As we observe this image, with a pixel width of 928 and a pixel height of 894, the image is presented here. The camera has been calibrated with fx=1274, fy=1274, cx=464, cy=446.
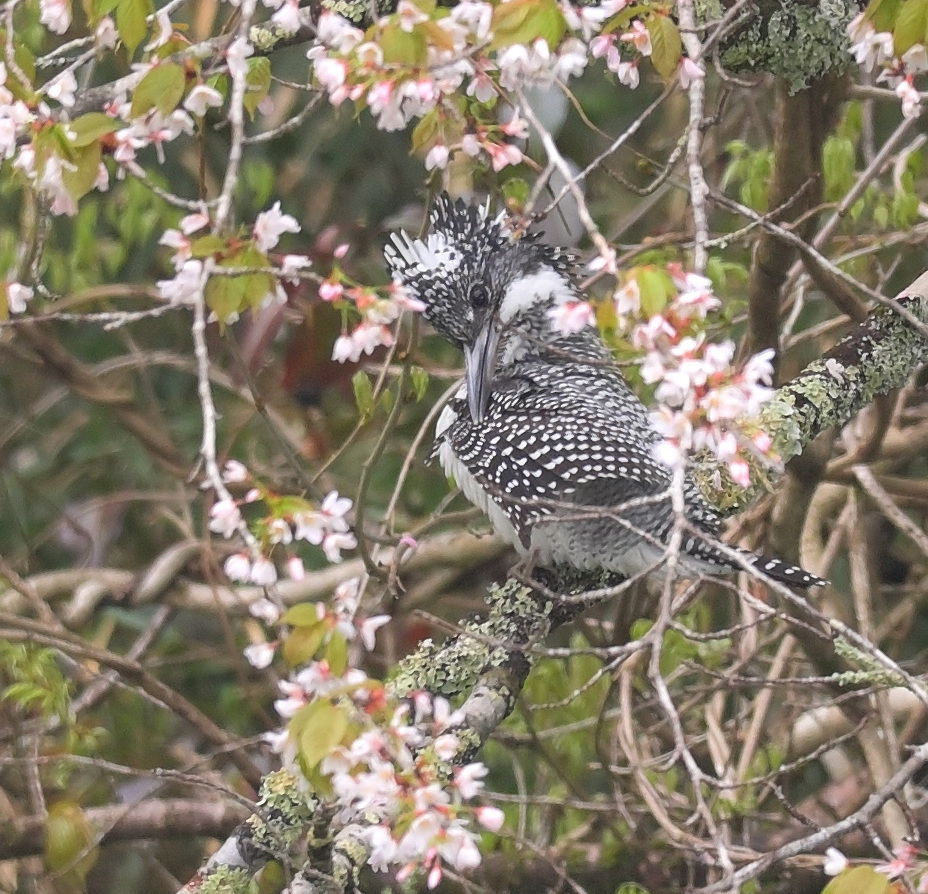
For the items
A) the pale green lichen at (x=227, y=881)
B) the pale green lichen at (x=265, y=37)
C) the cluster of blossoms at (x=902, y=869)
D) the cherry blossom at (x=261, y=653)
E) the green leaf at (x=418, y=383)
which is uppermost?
the pale green lichen at (x=265, y=37)

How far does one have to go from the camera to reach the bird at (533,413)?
73.2 inches

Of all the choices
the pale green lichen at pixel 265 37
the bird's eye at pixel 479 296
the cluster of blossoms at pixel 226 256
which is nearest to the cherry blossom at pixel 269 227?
the cluster of blossoms at pixel 226 256

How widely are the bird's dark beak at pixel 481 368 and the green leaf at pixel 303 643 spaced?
42.9 inches

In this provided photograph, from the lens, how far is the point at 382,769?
96 centimetres

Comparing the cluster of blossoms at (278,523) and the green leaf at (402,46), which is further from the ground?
the green leaf at (402,46)

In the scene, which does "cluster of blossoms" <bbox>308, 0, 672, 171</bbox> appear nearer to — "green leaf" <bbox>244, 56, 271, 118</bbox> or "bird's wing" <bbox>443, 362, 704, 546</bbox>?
"green leaf" <bbox>244, 56, 271, 118</bbox>

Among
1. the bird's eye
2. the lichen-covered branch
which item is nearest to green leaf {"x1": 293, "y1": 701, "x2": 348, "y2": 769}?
the lichen-covered branch

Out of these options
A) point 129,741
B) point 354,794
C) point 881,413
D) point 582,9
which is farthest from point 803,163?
point 129,741

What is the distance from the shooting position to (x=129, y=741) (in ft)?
9.59

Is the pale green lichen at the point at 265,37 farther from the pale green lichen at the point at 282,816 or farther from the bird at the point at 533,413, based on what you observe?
the pale green lichen at the point at 282,816

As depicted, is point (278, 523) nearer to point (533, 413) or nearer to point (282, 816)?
point (282, 816)

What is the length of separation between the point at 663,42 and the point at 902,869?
779 mm

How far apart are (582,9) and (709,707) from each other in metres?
1.61

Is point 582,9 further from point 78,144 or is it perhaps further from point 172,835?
point 172,835
